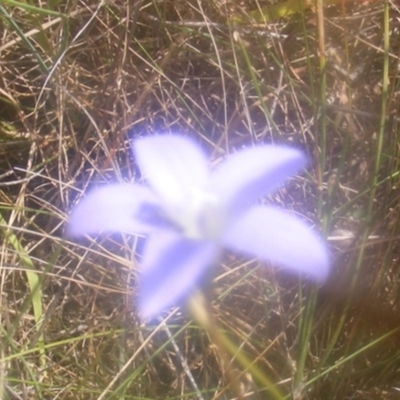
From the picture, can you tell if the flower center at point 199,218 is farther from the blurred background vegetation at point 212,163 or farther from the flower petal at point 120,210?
the blurred background vegetation at point 212,163

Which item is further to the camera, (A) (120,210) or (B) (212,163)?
(B) (212,163)

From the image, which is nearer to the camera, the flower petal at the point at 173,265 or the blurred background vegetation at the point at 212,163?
the flower petal at the point at 173,265

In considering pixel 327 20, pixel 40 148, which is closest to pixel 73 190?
pixel 40 148

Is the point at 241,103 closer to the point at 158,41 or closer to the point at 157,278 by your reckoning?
the point at 158,41

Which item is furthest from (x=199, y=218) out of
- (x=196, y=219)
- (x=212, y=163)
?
(x=212, y=163)

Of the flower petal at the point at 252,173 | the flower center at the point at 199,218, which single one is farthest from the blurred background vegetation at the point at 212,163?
the flower center at the point at 199,218

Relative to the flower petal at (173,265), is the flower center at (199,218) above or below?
above

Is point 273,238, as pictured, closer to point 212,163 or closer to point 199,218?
point 199,218
